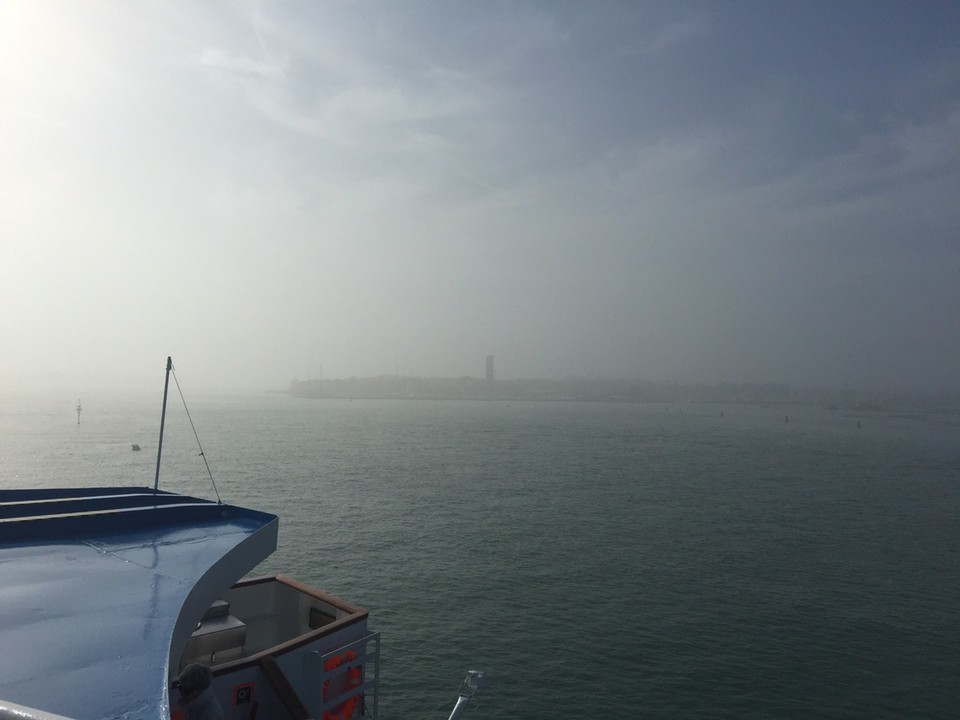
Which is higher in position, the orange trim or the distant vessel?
the distant vessel

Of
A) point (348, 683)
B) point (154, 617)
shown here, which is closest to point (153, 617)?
point (154, 617)

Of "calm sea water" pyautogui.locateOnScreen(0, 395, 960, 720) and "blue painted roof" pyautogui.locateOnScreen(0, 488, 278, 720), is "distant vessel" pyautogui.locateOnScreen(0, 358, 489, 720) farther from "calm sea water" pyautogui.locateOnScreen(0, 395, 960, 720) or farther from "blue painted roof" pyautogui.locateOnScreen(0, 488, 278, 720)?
"calm sea water" pyautogui.locateOnScreen(0, 395, 960, 720)

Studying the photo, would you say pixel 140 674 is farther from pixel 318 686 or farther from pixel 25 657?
pixel 318 686

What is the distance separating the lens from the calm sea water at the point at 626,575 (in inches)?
886

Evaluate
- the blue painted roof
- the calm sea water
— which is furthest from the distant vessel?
the calm sea water

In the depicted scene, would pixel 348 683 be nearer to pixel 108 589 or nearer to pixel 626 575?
pixel 108 589

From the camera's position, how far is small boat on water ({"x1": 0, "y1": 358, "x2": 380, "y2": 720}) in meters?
6.55

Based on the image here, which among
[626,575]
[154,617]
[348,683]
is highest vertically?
[154,617]

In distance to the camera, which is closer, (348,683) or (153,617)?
(153,617)

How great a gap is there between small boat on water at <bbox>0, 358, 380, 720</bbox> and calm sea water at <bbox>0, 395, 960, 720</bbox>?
7.71m

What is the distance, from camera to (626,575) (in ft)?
118

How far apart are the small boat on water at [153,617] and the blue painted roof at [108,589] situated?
0.02 m

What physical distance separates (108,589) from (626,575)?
31106 millimetres

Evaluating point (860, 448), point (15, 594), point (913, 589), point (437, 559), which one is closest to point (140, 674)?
point (15, 594)
